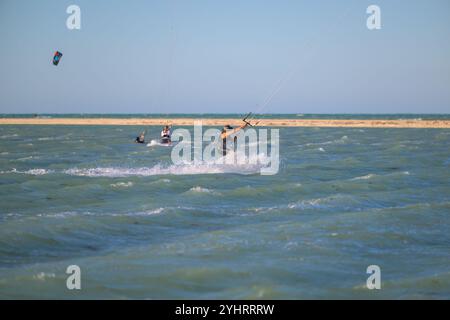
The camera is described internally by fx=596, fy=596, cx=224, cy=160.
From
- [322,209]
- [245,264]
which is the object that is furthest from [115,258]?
[322,209]

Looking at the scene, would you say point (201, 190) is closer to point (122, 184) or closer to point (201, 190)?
point (201, 190)

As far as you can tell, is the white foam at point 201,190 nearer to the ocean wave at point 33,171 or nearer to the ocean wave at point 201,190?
the ocean wave at point 201,190

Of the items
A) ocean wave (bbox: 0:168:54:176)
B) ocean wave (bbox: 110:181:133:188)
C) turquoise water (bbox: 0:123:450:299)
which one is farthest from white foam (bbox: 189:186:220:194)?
ocean wave (bbox: 0:168:54:176)

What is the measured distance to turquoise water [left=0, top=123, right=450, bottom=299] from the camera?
30.9 feet

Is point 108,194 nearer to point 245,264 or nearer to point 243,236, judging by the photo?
point 243,236

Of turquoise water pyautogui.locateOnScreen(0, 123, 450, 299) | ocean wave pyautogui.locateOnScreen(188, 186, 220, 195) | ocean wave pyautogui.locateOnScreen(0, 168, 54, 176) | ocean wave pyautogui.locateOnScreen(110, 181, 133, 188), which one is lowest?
turquoise water pyautogui.locateOnScreen(0, 123, 450, 299)

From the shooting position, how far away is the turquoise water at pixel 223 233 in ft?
30.9

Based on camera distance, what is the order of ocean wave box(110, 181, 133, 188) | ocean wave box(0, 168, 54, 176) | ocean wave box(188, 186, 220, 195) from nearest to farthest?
ocean wave box(188, 186, 220, 195)
ocean wave box(110, 181, 133, 188)
ocean wave box(0, 168, 54, 176)

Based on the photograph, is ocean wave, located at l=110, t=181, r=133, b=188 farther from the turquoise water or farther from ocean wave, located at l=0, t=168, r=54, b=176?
ocean wave, located at l=0, t=168, r=54, b=176

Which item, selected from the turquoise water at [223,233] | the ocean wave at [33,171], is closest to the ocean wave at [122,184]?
the turquoise water at [223,233]

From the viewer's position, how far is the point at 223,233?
41.4ft
